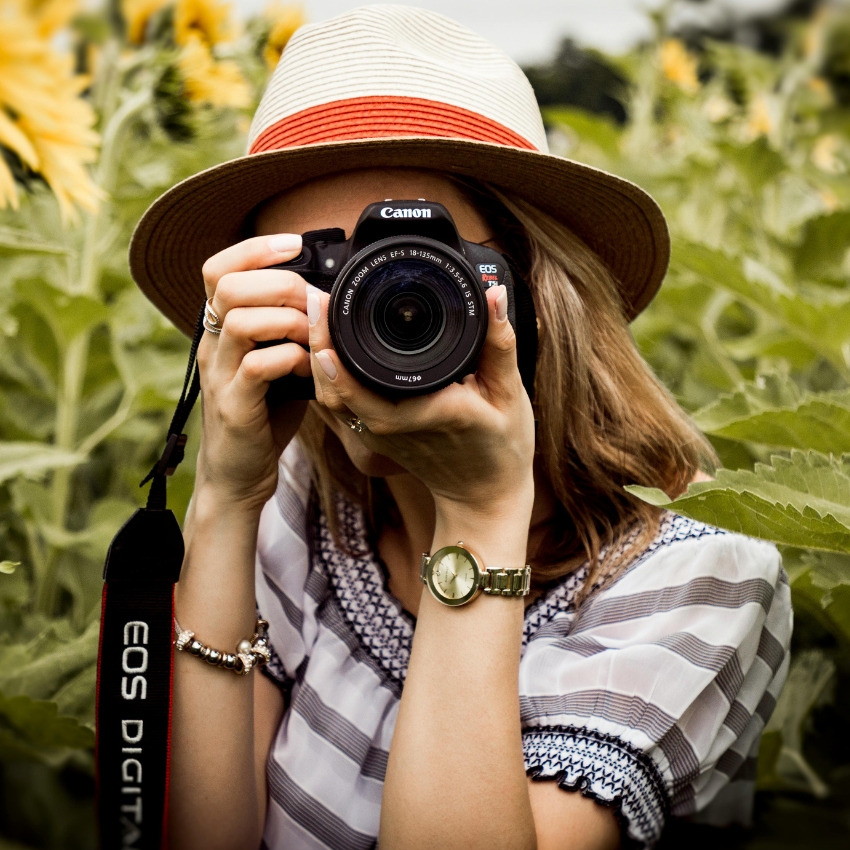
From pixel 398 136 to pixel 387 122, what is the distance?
31 mm

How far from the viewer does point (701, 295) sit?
166 cm

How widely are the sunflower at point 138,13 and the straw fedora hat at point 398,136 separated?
73 centimetres

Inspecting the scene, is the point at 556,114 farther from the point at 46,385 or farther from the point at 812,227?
the point at 46,385

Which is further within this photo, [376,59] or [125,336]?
[125,336]

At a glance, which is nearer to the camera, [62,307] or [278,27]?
[62,307]

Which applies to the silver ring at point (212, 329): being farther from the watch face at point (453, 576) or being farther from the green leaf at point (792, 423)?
the green leaf at point (792, 423)

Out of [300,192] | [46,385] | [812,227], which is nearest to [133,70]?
[46,385]

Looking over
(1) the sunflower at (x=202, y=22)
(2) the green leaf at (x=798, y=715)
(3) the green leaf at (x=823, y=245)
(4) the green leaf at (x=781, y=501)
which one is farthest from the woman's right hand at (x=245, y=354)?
(3) the green leaf at (x=823, y=245)

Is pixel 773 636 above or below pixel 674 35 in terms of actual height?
below

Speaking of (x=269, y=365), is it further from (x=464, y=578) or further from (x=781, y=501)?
(x=781, y=501)

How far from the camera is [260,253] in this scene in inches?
37.9

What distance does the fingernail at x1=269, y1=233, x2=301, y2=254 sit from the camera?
0.96 m

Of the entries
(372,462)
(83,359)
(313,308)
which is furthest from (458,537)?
(83,359)

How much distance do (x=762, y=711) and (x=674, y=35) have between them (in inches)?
85.2
